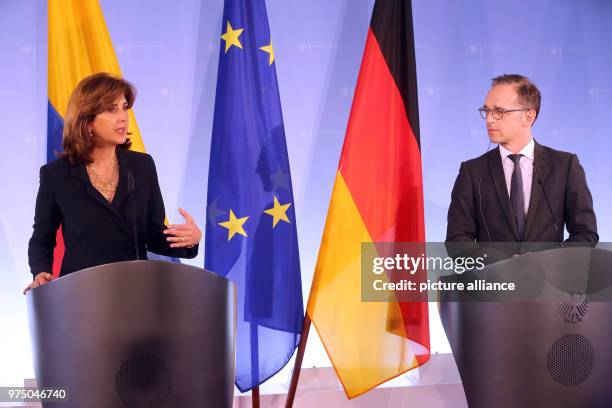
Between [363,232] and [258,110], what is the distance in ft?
2.37

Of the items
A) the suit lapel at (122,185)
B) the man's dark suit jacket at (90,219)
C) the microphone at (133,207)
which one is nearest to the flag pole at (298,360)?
the man's dark suit jacket at (90,219)

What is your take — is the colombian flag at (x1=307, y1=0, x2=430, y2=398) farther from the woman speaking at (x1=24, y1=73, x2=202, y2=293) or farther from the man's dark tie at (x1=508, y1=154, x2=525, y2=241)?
the woman speaking at (x1=24, y1=73, x2=202, y2=293)

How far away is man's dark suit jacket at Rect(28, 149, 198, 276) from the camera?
224cm

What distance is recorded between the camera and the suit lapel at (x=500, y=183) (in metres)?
2.64

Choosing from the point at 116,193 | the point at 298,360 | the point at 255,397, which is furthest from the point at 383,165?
the point at 116,193

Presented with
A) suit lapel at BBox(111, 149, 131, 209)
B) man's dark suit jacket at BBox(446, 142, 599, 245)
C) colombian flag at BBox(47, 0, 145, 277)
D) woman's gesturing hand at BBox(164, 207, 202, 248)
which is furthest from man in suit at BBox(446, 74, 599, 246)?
colombian flag at BBox(47, 0, 145, 277)

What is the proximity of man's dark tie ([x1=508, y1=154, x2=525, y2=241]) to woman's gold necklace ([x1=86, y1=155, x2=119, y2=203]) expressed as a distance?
4.78ft

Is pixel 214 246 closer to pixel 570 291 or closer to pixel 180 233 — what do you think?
pixel 180 233

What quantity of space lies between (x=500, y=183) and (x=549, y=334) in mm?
844

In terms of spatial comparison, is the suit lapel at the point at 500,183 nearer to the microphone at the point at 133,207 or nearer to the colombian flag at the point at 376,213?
the colombian flag at the point at 376,213

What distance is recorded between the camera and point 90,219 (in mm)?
2238

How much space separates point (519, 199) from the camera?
267 cm

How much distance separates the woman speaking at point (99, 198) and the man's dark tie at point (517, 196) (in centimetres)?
121

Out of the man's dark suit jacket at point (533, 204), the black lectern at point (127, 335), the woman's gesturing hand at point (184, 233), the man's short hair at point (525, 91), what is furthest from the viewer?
the man's short hair at point (525, 91)
